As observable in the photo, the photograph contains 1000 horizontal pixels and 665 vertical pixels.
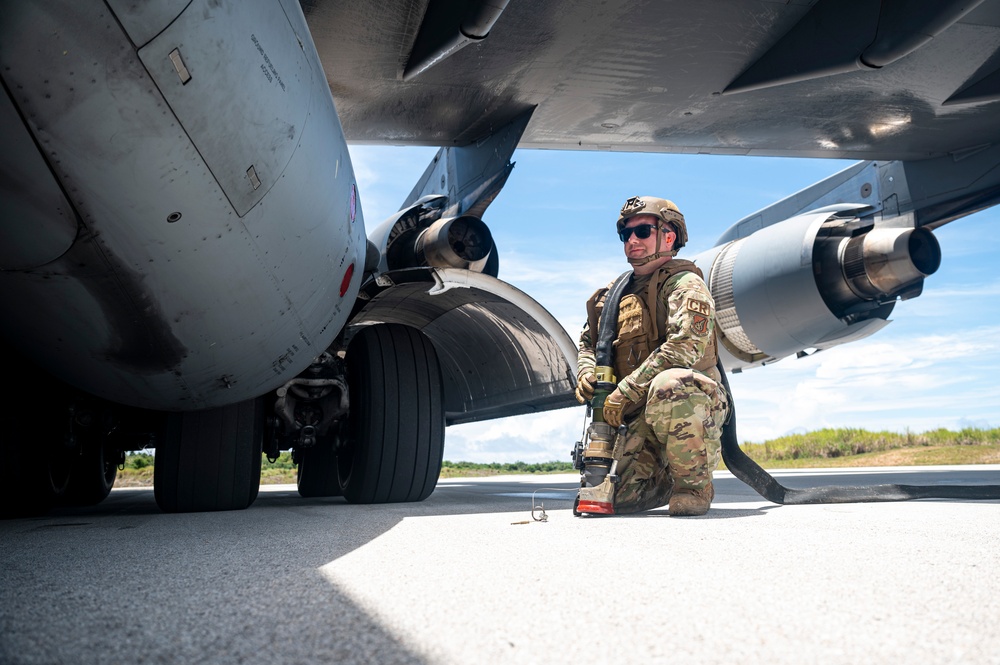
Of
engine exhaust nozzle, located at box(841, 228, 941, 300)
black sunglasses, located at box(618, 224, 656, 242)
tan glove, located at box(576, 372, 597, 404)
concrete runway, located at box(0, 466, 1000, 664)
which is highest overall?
engine exhaust nozzle, located at box(841, 228, 941, 300)

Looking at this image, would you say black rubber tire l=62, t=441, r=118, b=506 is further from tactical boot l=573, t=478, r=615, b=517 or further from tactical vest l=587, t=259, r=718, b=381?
tactical vest l=587, t=259, r=718, b=381

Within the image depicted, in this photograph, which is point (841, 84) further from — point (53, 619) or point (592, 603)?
point (53, 619)

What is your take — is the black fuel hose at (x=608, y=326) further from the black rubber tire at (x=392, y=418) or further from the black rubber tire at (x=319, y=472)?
the black rubber tire at (x=319, y=472)

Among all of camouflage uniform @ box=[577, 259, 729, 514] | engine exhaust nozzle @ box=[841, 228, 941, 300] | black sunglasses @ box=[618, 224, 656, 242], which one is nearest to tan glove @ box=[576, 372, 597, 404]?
camouflage uniform @ box=[577, 259, 729, 514]

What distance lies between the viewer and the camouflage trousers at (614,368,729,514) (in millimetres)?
3158

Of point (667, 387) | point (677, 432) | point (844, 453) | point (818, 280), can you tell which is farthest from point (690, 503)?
point (844, 453)

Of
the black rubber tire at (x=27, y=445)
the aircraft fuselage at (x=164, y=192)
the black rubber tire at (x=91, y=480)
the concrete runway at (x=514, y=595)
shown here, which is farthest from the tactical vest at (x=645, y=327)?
the black rubber tire at (x=91, y=480)

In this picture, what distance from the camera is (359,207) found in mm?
3451

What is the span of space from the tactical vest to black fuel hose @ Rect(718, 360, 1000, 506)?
370 millimetres

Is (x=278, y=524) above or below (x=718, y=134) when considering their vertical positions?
below

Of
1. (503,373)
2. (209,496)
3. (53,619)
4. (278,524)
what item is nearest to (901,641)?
(53,619)

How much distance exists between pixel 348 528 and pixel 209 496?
135cm

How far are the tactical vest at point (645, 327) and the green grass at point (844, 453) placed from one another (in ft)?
24.7

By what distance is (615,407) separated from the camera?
10.8 feet
